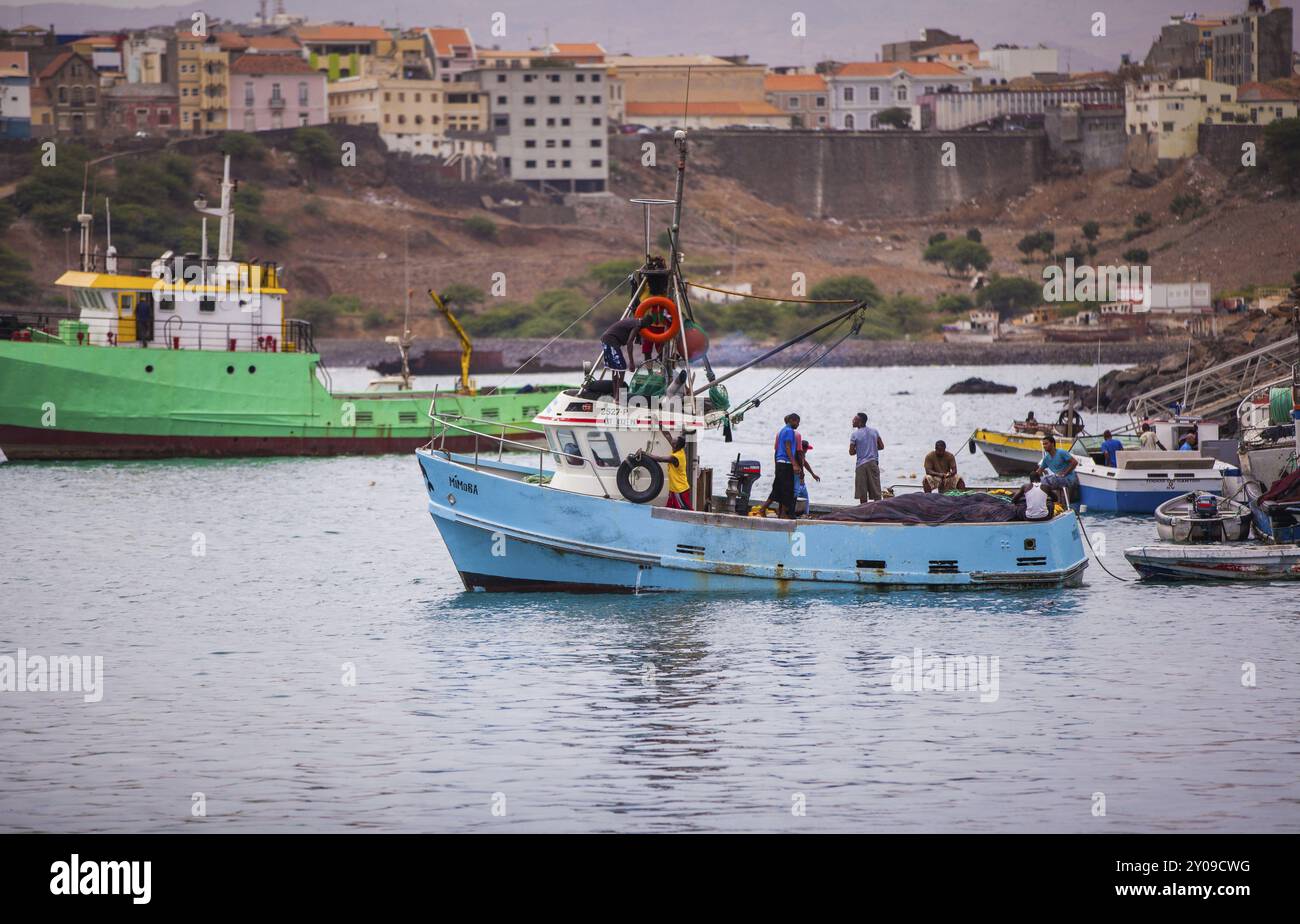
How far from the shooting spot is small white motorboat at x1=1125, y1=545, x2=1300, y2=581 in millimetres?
30062

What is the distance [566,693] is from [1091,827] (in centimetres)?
747

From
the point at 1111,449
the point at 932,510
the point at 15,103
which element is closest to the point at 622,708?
the point at 932,510

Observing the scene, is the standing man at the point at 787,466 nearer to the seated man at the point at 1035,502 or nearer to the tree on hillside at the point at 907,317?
the seated man at the point at 1035,502

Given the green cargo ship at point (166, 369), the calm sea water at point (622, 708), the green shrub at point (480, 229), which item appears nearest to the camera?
the calm sea water at point (622, 708)

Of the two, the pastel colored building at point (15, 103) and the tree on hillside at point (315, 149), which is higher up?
the pastel colored building at point (15, 103)

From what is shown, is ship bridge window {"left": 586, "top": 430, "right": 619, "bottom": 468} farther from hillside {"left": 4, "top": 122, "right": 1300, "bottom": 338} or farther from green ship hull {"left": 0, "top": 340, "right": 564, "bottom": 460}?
hillside {"left": 4, "top": 122, "right": 1300, "bottom": 338}

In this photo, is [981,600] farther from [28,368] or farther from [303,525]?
[28,368]

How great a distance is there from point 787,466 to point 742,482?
0.79 meters

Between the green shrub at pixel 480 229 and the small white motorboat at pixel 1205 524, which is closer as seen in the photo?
the small white motorboat at pixel 1205 524

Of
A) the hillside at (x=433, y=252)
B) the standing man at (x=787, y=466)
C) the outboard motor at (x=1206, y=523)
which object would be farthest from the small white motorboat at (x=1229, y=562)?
the hillside at (x=433, y=252)

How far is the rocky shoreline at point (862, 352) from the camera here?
151m

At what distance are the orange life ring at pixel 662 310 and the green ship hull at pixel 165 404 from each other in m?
25.1

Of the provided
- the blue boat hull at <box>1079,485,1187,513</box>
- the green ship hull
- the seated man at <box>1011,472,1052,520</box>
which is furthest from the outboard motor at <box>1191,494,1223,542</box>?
the green ship hull
